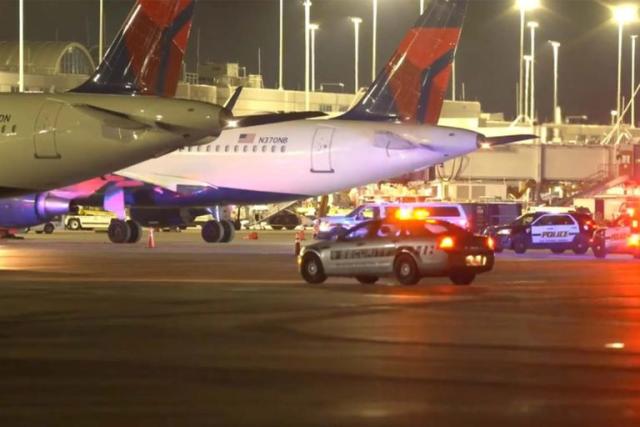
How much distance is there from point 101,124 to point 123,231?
17.3 meters

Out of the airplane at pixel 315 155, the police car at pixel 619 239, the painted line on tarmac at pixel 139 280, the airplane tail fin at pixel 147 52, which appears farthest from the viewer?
the airplane at pixel 315 155

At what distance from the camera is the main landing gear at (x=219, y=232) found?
51438 mm

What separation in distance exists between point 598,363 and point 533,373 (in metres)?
1.19

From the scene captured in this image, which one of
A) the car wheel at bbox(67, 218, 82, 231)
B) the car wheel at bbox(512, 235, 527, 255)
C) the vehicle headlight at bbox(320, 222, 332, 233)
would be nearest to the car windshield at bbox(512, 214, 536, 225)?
the car wheel at bbox(512, 235, 527, 255)

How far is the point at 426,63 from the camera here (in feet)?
170

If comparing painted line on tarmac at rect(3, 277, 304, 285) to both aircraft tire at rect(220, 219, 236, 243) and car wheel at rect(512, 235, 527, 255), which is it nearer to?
car wheel at rect(512, 235, 527, 255)

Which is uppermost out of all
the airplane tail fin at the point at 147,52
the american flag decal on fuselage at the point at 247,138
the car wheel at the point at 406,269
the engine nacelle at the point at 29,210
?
the airplane tail fin at the point at 147,52

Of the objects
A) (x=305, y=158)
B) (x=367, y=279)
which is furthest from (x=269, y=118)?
(x=305, y=158)

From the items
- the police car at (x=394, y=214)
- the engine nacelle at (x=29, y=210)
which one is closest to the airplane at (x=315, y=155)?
the police car at (x=394, y=214)

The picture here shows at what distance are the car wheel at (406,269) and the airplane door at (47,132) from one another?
9.97 metres

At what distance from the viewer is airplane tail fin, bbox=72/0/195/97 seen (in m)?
35.7

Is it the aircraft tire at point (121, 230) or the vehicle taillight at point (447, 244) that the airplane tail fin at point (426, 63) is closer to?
the aircraft tire at point (121, 230)

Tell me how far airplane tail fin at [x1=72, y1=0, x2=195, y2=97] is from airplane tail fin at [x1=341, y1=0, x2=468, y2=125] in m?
14.3

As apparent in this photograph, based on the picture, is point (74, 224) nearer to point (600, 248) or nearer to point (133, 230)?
point (133, 230)
